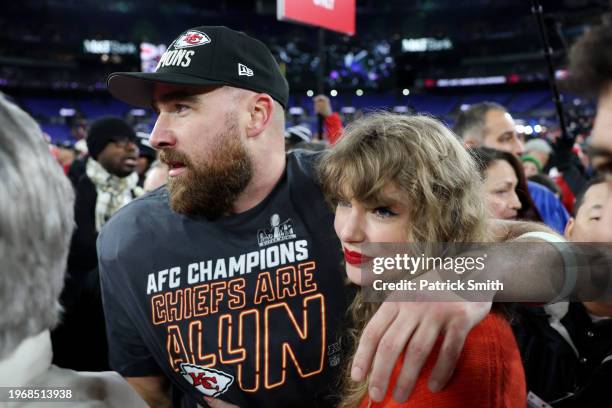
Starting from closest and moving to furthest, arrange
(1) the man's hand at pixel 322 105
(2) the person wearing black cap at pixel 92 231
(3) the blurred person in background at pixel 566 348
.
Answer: (3) the blurred person in background at pixel 566 348
(2) the person wearing black cap at pixel 92 231
(1) the man's hand at pixel 322 105

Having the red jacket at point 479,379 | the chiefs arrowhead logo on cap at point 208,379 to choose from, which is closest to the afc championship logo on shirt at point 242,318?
the chiefs arrowhead logo on cap at point 208,379

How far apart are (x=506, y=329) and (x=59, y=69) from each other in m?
28.6

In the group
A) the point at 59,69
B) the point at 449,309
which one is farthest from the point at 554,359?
the point at 59,69

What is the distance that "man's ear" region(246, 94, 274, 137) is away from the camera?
165 centimetres

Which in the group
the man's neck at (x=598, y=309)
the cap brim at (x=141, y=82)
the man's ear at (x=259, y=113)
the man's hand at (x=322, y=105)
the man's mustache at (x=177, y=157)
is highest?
the man's hand at (x=322, y=105)

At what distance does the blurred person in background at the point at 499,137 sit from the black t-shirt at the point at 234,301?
170 cm

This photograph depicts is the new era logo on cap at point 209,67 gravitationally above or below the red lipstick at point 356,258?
above

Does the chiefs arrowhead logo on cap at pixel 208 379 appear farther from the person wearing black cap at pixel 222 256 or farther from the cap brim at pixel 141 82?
the cap brim at pixel 141 82

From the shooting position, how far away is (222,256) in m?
1.53

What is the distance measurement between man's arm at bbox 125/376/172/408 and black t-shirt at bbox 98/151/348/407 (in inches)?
1.6

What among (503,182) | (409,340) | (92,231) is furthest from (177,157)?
(92,231)

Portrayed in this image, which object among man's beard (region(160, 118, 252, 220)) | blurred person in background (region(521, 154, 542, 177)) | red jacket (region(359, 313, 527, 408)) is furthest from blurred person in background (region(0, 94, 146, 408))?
blurred person in background (region(521, 154, 542, 177))

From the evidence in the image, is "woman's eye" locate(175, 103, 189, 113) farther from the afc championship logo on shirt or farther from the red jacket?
the red jacket

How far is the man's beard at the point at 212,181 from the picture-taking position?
156 centimetres
